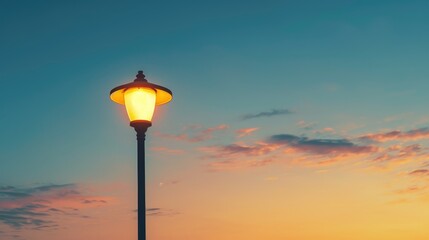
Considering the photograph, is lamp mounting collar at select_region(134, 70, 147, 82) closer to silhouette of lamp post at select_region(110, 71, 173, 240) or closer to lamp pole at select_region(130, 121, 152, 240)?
silhouette of lamp post at select_region(110, 71, 173, 240)

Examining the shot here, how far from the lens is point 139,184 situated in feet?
35.2

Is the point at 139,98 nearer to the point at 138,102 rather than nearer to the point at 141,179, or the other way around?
the point at 138,102

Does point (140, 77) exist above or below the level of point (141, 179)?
above

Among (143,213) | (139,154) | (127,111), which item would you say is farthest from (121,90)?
(143,213)

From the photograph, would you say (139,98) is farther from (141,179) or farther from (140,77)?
(141,179)

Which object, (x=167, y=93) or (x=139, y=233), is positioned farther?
(x=167, y=93)

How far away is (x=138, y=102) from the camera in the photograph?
35.8 feet

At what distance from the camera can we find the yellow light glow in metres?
10.9

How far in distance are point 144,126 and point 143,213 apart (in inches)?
57.9

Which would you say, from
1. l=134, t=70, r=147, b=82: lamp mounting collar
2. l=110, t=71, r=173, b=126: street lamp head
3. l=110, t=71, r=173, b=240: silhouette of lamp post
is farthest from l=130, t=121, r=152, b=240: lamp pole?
l=134, t=70, r=147, b=82: lamp mounting collar

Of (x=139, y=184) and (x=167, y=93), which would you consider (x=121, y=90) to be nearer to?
(x=167, y=93)

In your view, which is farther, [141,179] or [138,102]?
[138,102]

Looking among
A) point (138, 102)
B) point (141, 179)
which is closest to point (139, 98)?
point (138, 102)

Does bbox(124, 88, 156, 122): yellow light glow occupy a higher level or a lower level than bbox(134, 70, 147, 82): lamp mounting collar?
lower
